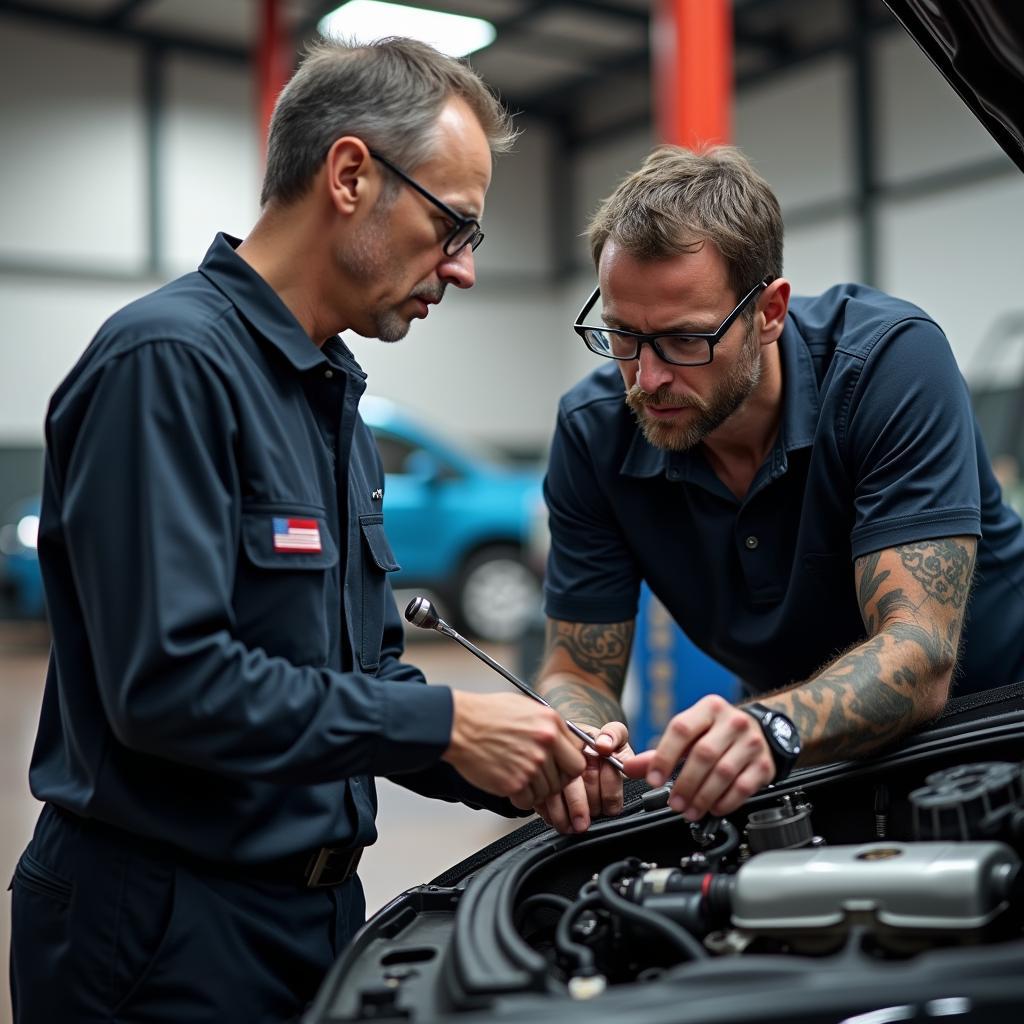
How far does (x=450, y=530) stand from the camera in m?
8.56

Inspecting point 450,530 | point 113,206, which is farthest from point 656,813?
point 113,206

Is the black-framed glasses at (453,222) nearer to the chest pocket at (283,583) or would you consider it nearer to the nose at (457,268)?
the nose at (457,268)

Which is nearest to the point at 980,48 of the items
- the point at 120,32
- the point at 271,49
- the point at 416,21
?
the point at 271,49

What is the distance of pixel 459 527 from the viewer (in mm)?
8586

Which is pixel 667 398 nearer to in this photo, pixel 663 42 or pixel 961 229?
pixel 663 42

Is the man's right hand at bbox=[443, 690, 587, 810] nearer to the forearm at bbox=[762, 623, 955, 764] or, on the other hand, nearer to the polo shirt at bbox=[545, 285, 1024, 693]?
the forearm at bbox=[762, 623, 955, 764]

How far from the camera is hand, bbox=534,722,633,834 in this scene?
4.69ft

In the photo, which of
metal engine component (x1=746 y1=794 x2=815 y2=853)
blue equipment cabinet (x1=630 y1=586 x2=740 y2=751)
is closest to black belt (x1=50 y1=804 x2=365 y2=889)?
metal engine component (x1=746 y1=794 x2=815 y2=853)

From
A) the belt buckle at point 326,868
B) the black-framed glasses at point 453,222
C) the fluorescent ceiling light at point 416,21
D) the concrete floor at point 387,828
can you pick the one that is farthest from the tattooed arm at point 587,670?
the fluorescent ceiling light at point 416,21

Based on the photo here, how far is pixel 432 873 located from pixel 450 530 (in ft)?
16.3

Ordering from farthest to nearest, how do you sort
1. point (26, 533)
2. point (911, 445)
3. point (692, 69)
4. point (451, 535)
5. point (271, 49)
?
point (271, 49) → point (451, 535) → point (26, 533) → point (692, 69) → point (911, 445)

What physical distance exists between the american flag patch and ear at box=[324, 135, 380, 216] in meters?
0.34

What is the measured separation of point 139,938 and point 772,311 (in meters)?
1.22

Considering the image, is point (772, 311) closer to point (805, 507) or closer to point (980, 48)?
point (805, 507)
